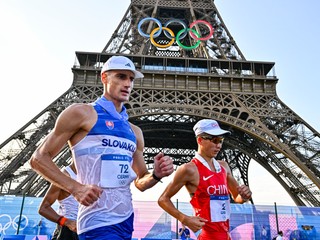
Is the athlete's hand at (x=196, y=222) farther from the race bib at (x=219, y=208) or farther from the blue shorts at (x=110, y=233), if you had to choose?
the blue shorts at (x=110, y=233)

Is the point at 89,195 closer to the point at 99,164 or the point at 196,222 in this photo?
the point at 99,164

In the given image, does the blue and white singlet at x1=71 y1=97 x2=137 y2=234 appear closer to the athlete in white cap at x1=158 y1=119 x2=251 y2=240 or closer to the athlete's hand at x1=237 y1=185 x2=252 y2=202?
the athlete in white cap at x1=158 y1=119 x2=251 y2=240

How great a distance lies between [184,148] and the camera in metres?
26.8

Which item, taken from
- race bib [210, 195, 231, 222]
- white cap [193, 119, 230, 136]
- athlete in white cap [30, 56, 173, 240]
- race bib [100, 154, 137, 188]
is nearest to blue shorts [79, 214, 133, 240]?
athlete in white cap [30, 56, 173, 240]

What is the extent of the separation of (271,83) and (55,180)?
19.8 m

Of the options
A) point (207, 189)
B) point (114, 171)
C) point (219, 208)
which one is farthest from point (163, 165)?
point (219, 208)

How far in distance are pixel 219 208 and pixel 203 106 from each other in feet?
50.9

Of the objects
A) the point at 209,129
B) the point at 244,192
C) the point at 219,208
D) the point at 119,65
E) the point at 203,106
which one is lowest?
the point at 219,208

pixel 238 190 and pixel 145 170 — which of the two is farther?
pixel 238 190

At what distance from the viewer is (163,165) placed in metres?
2.06

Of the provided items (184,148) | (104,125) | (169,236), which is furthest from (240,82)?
(104,125)

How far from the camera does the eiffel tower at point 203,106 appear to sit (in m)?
16.7

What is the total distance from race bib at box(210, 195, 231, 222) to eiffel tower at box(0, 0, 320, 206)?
13.9 m

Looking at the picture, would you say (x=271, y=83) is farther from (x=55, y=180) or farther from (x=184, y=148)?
(x=55, y=180)
